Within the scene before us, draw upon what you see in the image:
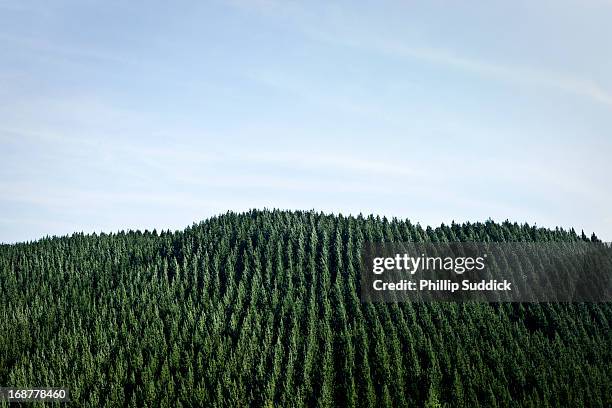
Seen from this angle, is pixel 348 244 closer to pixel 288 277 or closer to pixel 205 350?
pixel 288 277

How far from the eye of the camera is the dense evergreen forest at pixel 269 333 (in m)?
12.7

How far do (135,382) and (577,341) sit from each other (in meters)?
12.1

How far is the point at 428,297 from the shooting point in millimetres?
18234

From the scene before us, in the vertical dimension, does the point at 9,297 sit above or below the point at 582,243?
below

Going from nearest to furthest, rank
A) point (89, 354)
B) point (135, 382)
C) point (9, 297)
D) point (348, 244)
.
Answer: point (135, 382)
point (89, 354)
point (9, 297)
point (348, 244)

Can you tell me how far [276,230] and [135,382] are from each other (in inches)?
423

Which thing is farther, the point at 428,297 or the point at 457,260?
the point at 457,260

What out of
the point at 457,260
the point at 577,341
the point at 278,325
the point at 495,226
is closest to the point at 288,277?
the point at 278,325

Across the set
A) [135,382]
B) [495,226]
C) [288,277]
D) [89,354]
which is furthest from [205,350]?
[495,226]

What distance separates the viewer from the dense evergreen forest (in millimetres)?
12719

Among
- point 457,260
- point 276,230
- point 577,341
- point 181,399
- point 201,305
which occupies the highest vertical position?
point 276,230

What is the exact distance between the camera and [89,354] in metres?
13.8

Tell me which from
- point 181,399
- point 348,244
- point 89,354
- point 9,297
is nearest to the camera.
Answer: point 181,399

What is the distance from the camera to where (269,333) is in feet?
50.1
